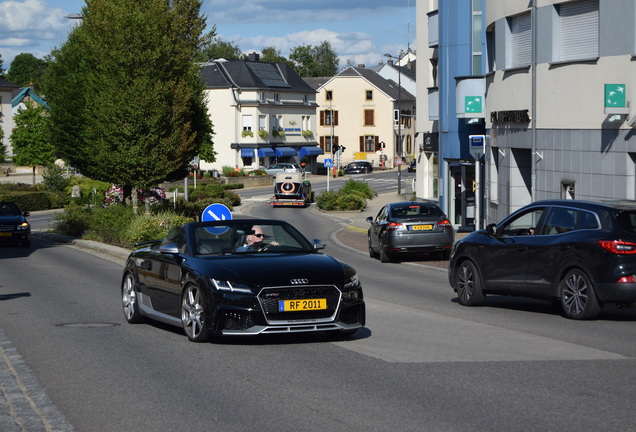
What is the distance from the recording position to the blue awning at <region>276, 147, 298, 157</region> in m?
99.8

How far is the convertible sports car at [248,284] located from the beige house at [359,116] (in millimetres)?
99879

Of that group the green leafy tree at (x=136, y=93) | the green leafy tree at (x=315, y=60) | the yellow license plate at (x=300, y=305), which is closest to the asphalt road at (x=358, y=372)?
the yellow license plate at (x=300, y=305)

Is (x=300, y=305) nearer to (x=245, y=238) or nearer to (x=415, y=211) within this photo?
(x=245, y=238)

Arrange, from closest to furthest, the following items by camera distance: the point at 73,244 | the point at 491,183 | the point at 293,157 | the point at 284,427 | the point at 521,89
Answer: the point at 284,427 < the point at 521,89 < the point at 491,183 < the point at 73,244 < the point at 293,157

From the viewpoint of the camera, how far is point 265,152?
97562 mm

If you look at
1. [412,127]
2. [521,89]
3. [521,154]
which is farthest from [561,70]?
[412,127]

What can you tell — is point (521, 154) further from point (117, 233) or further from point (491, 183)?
point (117, 233)

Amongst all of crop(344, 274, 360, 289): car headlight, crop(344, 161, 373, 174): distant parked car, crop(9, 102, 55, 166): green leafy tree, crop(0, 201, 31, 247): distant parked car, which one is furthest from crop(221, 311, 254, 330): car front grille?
crop(344, 161, 373, 174): distant parked car

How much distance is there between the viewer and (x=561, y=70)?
2308 cm

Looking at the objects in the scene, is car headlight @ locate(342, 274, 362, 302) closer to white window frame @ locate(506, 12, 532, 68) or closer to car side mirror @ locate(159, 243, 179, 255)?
car side mirror @ locate(159, 243, 179, 255)

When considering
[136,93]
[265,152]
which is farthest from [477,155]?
[265,152]

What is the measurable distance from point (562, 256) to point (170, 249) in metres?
5.17

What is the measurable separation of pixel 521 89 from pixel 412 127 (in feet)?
308

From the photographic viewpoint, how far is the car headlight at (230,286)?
33.1 ft
